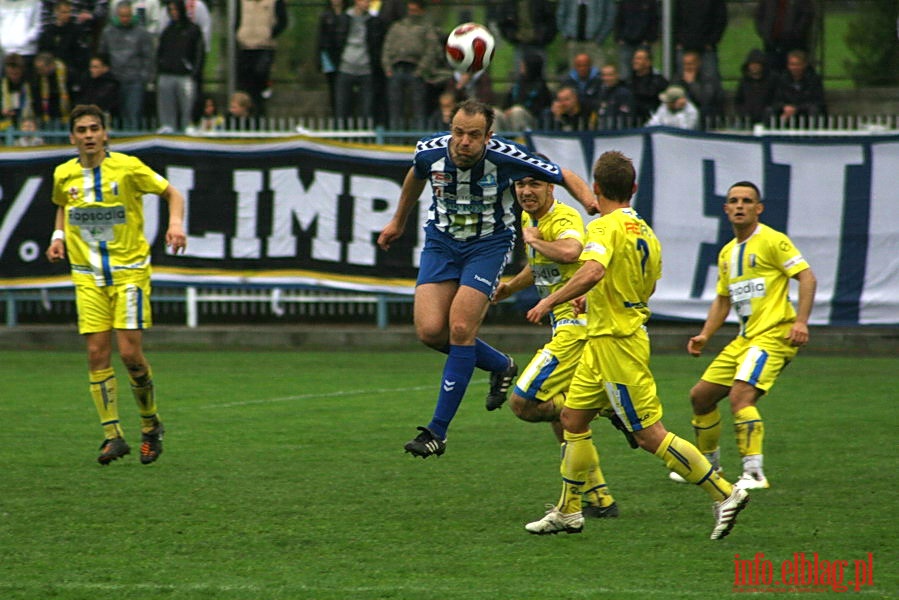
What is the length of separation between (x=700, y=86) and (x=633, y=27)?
1.19 metres

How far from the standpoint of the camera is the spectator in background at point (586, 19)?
61.5ft

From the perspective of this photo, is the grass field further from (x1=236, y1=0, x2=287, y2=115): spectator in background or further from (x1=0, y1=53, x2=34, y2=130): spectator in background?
(x1=236, y1=0, x2=287, y2=115): spectator in background

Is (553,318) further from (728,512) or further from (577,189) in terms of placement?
(728,512)

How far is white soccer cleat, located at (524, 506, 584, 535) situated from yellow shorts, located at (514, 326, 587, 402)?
105cm

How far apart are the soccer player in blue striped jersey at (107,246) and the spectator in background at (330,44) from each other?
30.8 feet

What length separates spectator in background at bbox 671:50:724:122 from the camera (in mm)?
17734

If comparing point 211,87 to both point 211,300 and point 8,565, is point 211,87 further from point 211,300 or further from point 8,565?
point 8,565

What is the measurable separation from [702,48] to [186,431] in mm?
9772

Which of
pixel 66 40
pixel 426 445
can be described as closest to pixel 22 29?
pixel 66 40

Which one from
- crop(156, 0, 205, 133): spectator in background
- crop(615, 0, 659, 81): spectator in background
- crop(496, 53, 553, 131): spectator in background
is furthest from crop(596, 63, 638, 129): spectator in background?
crop(156, 0, 205, 133): spectator in background

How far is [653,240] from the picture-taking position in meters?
7.36

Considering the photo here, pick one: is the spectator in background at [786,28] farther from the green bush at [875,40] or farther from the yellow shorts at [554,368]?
the yellow shorts at [554,368]

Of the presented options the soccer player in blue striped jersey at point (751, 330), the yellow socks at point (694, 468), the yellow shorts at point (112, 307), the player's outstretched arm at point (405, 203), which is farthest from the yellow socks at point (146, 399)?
the yellow socks at point (694, 468)

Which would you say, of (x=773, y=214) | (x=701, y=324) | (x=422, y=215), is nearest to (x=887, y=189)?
(x=773, y=214)
